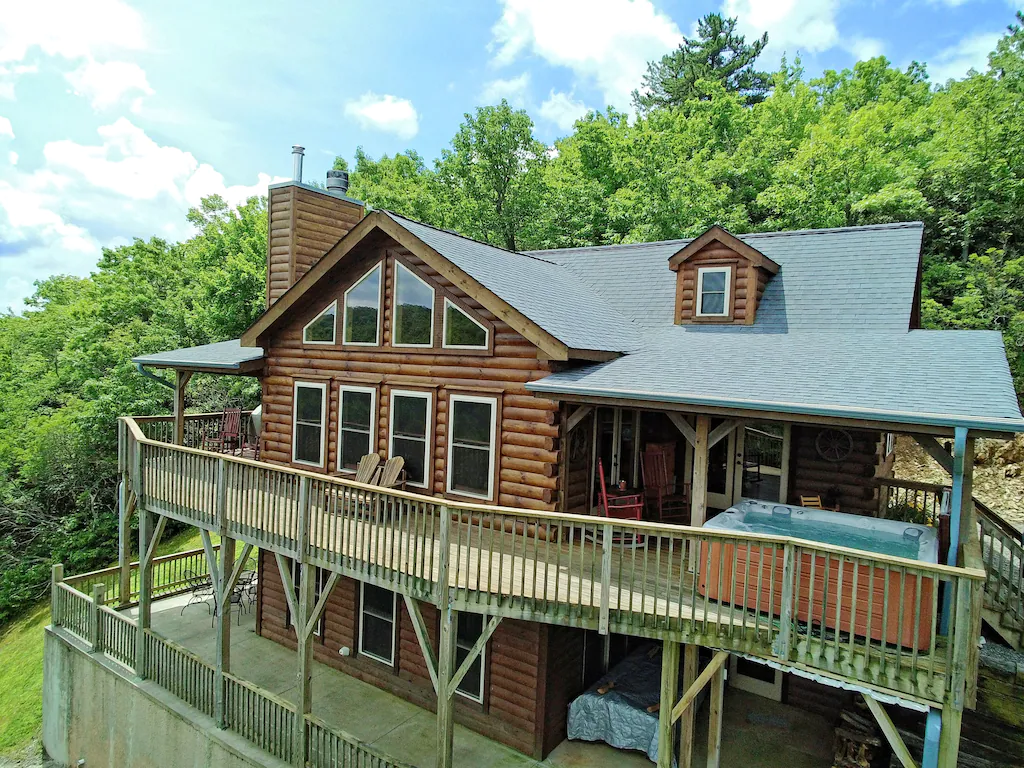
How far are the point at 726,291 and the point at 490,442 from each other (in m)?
5.38

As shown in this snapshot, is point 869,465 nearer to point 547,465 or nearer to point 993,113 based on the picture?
point 547,465

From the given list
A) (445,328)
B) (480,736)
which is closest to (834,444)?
(445,328)

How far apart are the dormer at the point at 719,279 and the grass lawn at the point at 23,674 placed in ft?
65.2

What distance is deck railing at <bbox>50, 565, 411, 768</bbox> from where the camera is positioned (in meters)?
8.30

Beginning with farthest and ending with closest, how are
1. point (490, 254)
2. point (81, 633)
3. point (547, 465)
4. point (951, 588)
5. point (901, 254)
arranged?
point (81, 633) → point (490, 254) → point (901, 254) → point (547, 465) → point (951, 588)

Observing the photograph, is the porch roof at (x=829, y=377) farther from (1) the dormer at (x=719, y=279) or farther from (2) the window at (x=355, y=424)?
(2) the window at (x=355, y=424)

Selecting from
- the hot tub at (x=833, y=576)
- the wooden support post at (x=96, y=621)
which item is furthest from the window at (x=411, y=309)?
the wooden support post at (x=96, y=621)

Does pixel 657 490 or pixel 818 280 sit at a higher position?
pixel 818 280

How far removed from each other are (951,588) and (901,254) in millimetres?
7678

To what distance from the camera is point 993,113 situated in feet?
63.0

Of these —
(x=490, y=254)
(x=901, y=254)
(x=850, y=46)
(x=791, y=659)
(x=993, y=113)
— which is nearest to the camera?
(x=791, y=659)

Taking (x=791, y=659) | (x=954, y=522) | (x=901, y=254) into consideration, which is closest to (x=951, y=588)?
(x=954, y=522)

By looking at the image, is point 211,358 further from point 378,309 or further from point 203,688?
point 203,688

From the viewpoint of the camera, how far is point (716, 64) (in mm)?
37125
